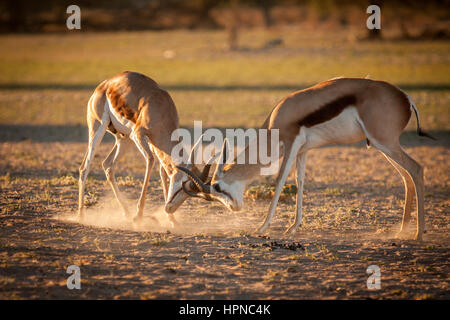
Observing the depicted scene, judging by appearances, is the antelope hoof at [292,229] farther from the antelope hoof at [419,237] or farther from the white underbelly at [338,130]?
the antelope hoof at [419,237]

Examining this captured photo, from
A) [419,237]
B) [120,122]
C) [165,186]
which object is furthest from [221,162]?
[419,237]

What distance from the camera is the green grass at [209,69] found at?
19641mm

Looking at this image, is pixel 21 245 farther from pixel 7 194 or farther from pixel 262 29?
pixel 262 29

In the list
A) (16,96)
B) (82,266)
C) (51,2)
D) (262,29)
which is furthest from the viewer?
(51,2)

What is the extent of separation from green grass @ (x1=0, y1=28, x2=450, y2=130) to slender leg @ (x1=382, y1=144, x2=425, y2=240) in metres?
9.48

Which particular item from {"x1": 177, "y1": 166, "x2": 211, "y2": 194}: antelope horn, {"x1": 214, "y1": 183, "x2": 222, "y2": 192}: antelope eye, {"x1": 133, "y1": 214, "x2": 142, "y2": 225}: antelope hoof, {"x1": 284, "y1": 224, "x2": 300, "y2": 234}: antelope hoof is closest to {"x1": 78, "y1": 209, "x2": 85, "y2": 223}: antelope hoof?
{"x1": 133, "y1": 214, "x2": 142, "y2": 225}: antelope hoof

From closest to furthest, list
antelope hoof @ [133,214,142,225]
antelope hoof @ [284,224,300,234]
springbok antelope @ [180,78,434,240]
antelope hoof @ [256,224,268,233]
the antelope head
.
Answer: springbok antelope @ [180,78,434,240] < the antelope head < antelope hoof @ [256,224,268,233] < antelope hoof @ [284,224,300,234] < antelope hoof @ [133,214,142,225]

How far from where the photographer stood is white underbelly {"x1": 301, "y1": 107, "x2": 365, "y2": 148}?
7516 millimetres

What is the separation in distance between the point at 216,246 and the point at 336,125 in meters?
2.20

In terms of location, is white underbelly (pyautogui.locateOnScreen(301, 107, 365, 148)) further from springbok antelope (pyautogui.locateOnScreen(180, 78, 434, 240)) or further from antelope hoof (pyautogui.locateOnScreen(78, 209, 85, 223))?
antelope hoof (pyautogui.locateOnScreen(78, 209, 85, 223))

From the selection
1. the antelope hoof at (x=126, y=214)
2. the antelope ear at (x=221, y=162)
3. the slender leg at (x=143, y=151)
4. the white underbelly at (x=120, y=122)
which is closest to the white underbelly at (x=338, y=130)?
the antelope ear at (x=221, y=162)

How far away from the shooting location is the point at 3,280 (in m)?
6.03

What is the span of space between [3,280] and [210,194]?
2.73 meters

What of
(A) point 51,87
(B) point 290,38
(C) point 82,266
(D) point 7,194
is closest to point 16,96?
(A) point 51,87
